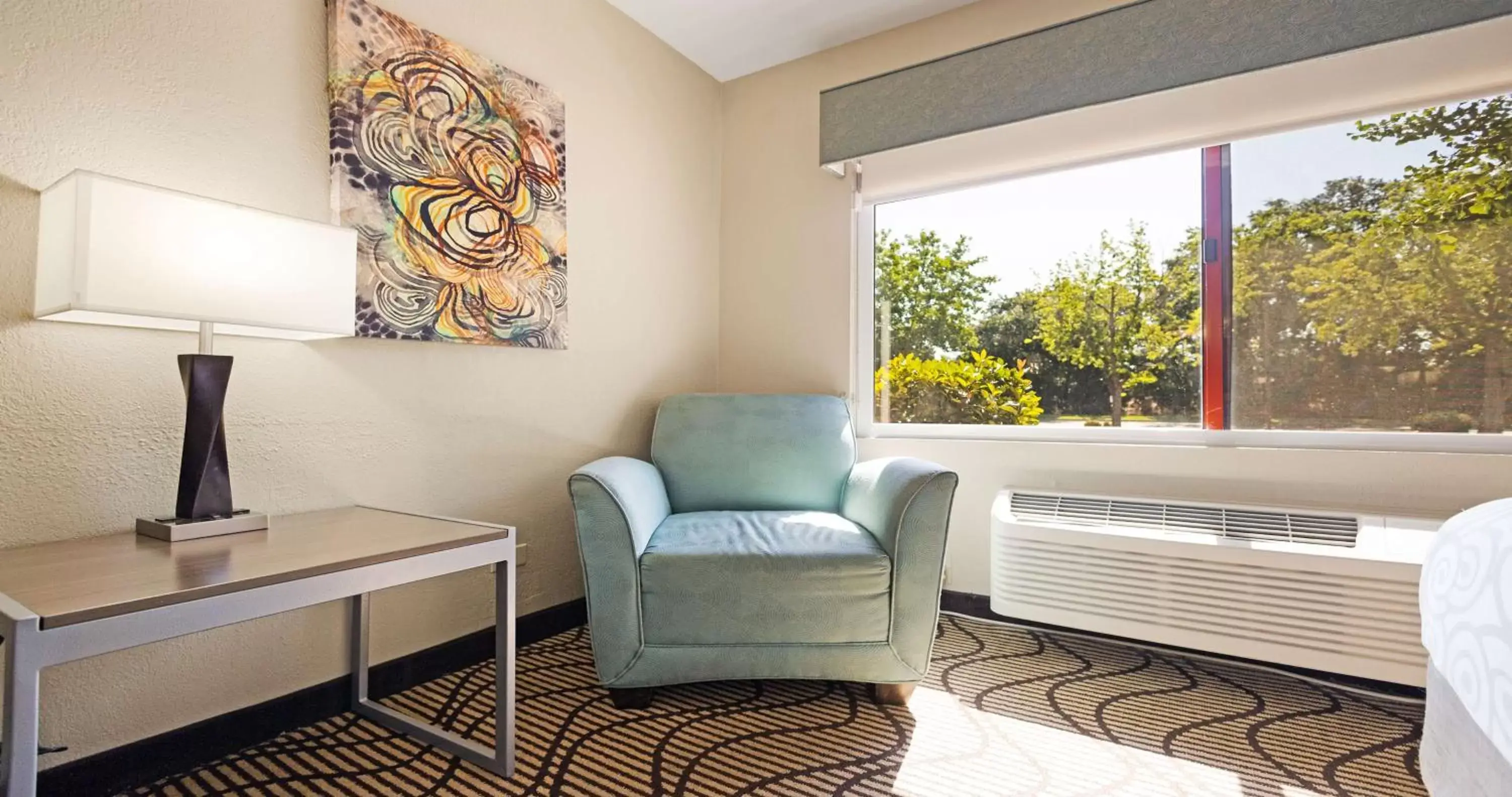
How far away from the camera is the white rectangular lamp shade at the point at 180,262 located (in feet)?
3.50

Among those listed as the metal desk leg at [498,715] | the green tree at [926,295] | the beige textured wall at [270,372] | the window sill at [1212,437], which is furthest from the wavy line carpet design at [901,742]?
the green tree at [926,295]

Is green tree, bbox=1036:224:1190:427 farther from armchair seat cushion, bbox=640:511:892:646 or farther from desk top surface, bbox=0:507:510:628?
desk top surface, bbox=0:507:510:628

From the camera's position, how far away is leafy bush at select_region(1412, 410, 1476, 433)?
1.93 m

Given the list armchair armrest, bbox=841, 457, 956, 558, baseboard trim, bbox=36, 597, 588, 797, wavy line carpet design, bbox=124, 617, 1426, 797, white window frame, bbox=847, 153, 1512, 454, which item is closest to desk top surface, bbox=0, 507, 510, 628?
baseboard trim, bbox=36, 597, 588, 797

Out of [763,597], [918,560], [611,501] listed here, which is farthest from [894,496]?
[611,501]

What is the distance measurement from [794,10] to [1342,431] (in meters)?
2.26

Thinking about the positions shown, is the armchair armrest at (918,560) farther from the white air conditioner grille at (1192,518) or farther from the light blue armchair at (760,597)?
the white air conditioner grille at (1192,518)

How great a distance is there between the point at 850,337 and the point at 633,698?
1592 mm

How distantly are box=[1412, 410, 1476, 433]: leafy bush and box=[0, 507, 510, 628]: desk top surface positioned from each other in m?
2.46

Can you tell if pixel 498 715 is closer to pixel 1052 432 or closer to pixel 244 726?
pixel 244 726

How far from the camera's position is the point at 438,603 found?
2.00 m

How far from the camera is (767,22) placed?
8.65ft

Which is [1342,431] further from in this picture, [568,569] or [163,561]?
[163,561]

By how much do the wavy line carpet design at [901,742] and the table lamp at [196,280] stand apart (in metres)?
0.60
